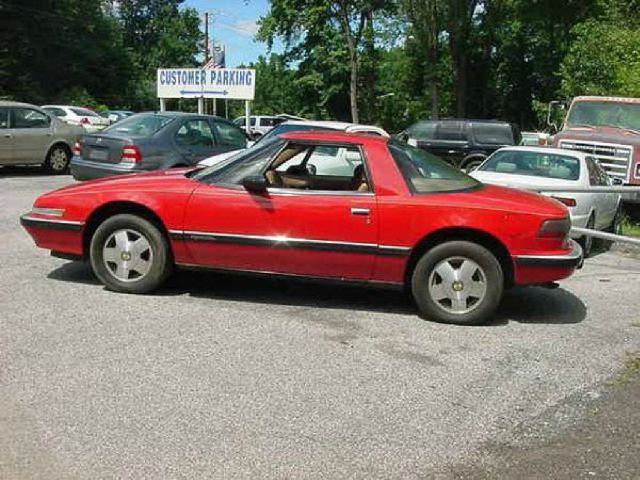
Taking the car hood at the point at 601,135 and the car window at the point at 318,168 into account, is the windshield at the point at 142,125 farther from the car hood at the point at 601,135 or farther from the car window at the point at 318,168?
the car hood at the point at 601,135

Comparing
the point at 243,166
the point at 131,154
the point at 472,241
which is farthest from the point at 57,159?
the point at 472,241

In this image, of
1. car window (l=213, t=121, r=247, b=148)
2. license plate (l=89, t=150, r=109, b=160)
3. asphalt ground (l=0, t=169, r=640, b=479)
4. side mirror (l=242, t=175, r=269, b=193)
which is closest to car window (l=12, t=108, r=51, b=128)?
license plate (l=89, t=150, r=109, b=160)

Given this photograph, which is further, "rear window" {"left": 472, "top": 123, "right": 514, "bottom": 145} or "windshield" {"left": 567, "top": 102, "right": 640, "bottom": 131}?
"rear window" {"left": 472, "top": 123, "right": 514, "bottom": 145}

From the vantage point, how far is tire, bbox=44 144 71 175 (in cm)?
1584

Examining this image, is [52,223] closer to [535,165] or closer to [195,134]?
[195,134]

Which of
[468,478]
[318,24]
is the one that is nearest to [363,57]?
[318,24]

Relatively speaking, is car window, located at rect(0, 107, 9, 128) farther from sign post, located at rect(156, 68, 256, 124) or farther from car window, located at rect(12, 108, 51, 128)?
sign post, located at rect(156, 68, 256, 124)

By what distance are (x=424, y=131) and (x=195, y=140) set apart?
9513 mm

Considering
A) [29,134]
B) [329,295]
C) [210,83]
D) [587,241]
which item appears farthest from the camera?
[210,83]

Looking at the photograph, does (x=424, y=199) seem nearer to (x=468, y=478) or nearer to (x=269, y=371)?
(x=269, y=371)

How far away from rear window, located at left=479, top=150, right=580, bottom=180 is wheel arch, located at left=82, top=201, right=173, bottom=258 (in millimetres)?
5825

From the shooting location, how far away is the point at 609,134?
13.6 metres

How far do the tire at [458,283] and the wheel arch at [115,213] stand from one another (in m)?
2.16

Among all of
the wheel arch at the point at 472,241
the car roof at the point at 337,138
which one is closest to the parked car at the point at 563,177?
the wheel arch at the point at 472,241
